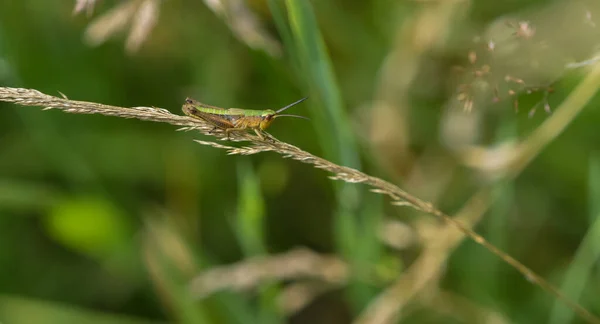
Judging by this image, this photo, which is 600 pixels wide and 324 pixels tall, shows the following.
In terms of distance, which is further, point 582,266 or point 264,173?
point 264,173

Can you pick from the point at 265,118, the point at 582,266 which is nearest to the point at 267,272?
the point at 265,118

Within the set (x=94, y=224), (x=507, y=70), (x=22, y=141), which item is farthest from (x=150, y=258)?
(x=507, y=70)

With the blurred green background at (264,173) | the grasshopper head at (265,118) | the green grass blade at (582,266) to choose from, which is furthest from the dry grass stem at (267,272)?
the green grass blade at (582,266)

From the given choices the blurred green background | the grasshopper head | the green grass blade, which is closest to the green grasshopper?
the grasshopper head

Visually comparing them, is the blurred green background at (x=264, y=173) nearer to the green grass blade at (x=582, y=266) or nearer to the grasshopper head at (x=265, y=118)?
the green grass blade at (x=582, y=266)

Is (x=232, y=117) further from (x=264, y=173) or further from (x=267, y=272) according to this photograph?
(x=264, y=173)

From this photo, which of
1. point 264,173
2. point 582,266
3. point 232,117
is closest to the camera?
point 232,117

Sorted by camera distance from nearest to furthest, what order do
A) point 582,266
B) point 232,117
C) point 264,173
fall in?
point 232,117
point 582,266
point 264,173

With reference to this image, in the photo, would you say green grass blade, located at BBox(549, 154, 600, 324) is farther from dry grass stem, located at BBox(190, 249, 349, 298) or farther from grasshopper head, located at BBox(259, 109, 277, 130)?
grasshopper head, located at BBox(259, 109, 277, 130)

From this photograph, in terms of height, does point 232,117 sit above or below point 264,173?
above
